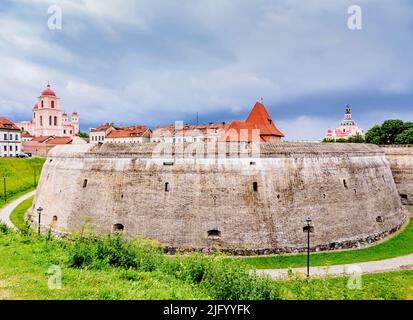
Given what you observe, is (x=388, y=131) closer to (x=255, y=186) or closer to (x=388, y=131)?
(x=388, y=131)

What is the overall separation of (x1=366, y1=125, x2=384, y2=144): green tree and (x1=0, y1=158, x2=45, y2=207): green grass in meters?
57.3

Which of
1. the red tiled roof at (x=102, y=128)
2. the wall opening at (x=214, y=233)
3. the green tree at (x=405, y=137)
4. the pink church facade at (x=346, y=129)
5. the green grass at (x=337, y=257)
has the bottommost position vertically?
the green grass at (x=337, y=257)

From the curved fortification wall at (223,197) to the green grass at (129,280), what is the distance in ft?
24.5

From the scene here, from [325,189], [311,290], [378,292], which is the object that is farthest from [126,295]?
[325,189]

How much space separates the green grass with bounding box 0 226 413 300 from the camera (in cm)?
969

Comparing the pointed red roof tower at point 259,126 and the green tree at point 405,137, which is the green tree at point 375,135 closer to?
the green tree at point 405,137

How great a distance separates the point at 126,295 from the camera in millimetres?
9461

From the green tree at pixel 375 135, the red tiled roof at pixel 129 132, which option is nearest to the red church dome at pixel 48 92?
the red tiled roof at pixel 129 132

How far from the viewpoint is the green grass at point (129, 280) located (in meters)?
9.69

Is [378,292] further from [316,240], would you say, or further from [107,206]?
[107,206]

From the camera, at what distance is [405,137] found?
2351 inches

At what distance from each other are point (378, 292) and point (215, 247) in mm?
10324

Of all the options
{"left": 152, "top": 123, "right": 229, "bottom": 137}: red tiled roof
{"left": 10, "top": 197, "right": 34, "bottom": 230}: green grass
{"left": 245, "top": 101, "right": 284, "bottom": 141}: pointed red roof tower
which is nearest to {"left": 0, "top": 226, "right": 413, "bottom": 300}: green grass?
{"left": 10, "top": 197, "right": 34, "bottom": 230}: green grass

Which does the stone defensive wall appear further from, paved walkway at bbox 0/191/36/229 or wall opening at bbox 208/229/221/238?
paved walkway at bbox 0/191/36/229
